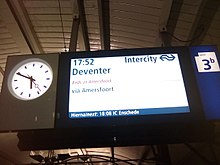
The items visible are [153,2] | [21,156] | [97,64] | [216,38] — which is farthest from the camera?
[21,156]

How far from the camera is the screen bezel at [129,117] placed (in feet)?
5.91

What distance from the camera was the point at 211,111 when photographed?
6.24 feet

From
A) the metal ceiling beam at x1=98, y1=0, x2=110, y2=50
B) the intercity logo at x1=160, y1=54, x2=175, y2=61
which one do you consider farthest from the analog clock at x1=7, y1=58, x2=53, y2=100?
the metal ceiling beam at x1=98, y1=0, x2=110, y2=50

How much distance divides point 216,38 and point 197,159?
5.30 feet

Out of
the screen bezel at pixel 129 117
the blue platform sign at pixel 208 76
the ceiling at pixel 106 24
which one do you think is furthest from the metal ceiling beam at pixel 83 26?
the blue platform sign at pixel 208 76

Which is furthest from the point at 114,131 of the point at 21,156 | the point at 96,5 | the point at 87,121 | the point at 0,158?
the point at 21,156

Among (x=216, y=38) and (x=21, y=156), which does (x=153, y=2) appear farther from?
(x=21, y=156)

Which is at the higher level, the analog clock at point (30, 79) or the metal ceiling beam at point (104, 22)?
the metal ceiling beam at point (104, 22)

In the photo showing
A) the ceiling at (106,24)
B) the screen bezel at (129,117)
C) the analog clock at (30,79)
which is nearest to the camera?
the screen bezel at (129,117)

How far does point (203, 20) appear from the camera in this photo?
2936 millimetres

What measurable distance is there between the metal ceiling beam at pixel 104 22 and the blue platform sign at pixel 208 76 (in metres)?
1.24

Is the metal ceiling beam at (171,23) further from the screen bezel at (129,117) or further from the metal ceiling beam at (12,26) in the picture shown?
the metal ceiling beam at (12,26)

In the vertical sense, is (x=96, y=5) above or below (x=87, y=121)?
above

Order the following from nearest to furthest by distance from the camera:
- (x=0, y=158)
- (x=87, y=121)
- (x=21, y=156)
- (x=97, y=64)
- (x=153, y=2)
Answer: (x=87, y=121), (x=97, y=64), (x=153, y=2), (x=0, y=158), (x=21, y=156)
